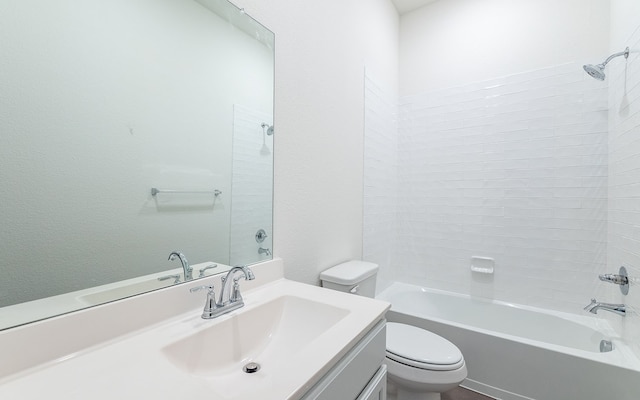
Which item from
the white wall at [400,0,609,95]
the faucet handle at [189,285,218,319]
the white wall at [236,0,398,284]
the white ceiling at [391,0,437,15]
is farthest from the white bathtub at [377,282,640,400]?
the white ceiling at [391,0,437,15]

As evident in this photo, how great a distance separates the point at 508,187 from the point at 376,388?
193 centimetres

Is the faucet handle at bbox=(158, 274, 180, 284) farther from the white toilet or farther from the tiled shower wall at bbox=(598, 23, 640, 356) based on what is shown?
the tiled shower wall at bbox=(598, 23, 640, 356)

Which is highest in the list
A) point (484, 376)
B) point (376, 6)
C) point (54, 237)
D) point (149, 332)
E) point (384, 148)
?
point (376, 6)

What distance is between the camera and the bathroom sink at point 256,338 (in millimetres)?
769

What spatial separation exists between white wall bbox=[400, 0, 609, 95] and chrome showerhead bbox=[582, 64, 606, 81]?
206mm

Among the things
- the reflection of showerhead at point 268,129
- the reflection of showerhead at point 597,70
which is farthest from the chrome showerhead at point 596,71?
the reflection of showerhead at point 268,129

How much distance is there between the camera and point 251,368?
846 millimetres

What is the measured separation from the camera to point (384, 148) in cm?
241

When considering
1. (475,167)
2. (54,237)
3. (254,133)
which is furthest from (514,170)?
(54,237)

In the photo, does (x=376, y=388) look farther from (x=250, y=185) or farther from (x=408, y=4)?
(x=408, y=4)

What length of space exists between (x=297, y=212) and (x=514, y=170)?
1798mm

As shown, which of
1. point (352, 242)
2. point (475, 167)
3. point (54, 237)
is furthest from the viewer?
point (475, 167)

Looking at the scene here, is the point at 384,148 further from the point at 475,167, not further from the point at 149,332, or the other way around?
the point at 149,332

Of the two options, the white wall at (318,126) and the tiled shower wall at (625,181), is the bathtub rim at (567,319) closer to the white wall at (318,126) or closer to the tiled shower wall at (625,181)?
the tiled shower wall at (625,181)
